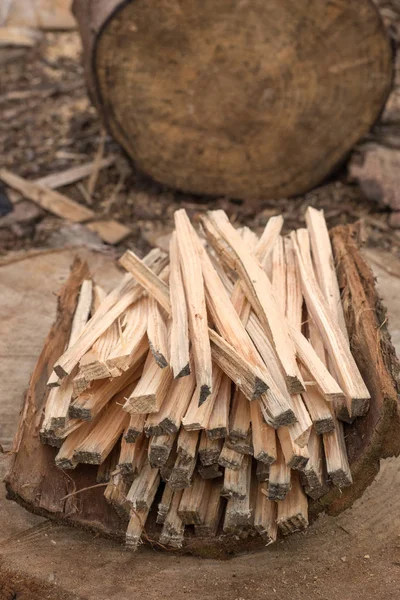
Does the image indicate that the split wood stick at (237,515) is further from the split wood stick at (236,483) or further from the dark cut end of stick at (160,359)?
the dark cut end of stick at (160,359)

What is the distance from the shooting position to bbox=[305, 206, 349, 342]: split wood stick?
3068mm

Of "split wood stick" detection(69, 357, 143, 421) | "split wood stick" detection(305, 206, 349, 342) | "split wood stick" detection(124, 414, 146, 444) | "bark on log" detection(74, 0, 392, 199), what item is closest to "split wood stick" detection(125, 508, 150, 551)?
"split wood stick" detection(124, 414, 146, 444)

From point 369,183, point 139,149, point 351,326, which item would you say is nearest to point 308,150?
point 369,183

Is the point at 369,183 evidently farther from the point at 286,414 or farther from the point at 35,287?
the point at 286,414

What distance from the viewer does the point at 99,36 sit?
17.7ft

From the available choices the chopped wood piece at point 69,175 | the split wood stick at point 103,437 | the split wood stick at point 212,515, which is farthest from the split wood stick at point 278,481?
the chopped wood piece at point 69,175

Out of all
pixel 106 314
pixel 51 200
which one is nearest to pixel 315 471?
pixel 106 314

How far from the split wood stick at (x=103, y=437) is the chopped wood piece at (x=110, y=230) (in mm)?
3135

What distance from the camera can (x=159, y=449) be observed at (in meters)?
2.53

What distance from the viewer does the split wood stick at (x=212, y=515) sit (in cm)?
265

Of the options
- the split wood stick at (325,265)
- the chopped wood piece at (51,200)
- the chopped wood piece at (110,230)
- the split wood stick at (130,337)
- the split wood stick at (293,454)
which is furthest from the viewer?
the chopped wood piece at (51,200)

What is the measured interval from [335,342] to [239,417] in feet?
1.54

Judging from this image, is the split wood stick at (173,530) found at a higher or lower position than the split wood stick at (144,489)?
lower

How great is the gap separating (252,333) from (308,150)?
137 inches
